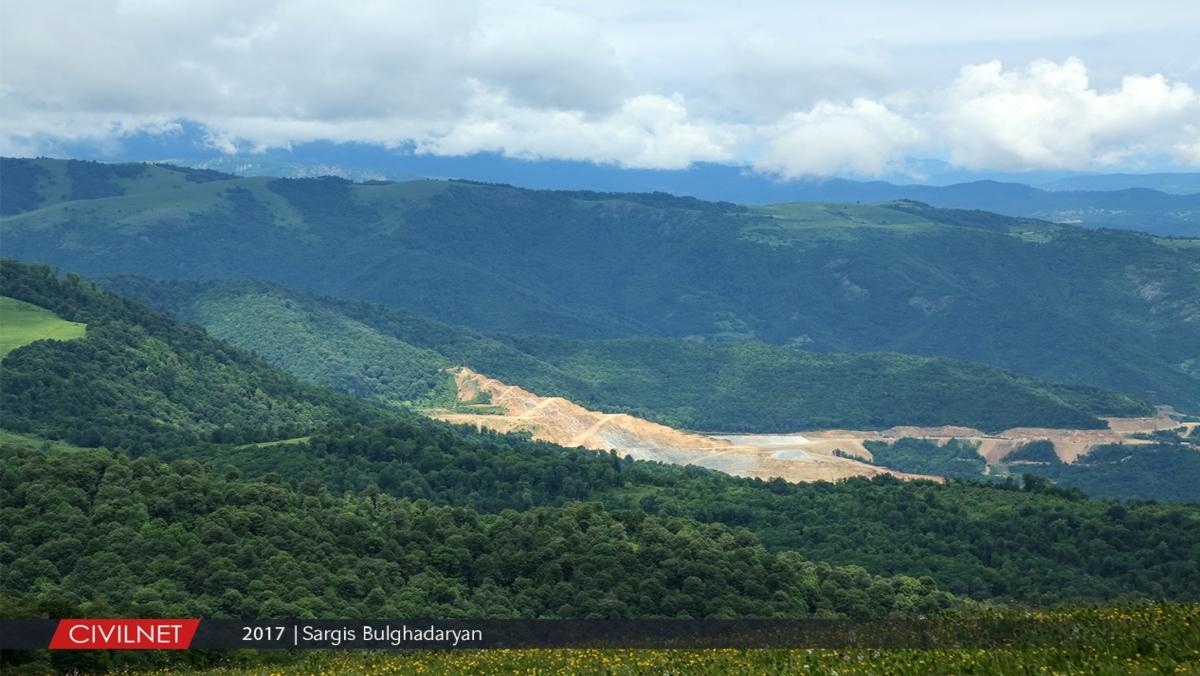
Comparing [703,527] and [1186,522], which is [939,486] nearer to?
[1186,522]

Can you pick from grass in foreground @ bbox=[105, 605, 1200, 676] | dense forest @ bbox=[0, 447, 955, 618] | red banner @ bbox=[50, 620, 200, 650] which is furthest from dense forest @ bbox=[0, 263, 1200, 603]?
grass in foreground @ bbox=[105, 605, 1200, 676]

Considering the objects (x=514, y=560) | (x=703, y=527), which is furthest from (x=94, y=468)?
(x=703, y=527)

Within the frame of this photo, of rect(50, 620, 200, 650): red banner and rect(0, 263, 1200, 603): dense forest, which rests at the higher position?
rect(50, 620, 200, 650): red banner
